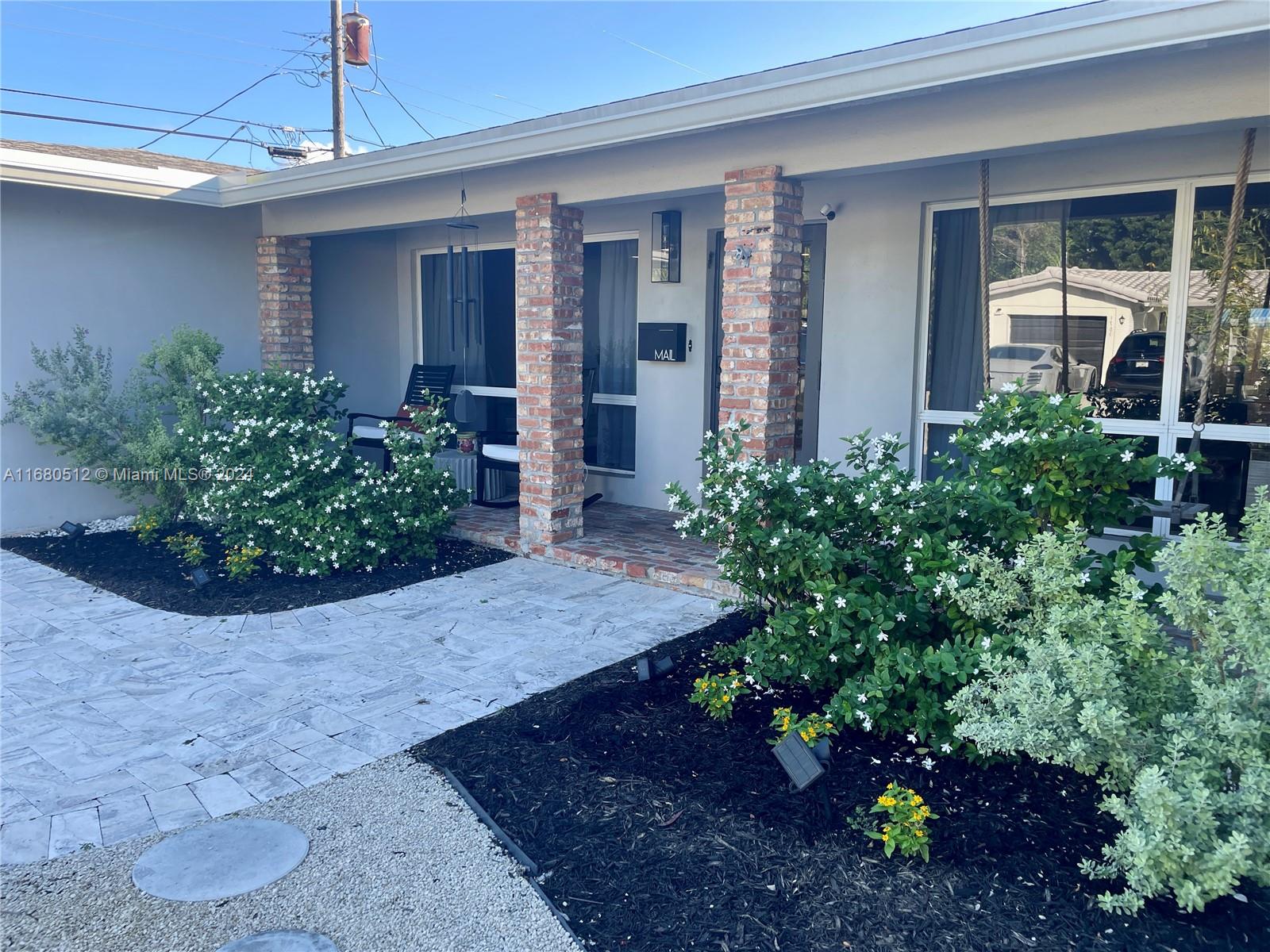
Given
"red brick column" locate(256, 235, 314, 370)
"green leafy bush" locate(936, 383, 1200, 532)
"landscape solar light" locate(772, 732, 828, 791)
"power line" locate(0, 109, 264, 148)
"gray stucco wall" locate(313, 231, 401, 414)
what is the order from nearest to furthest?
"landscape solar light" locate(772, 732, 828, 791) → "green leafy bush" locate(936, 383, 1200, 532) → "red brick column" locate(256, 235, 314, 370) → "gray stucco wall" locate(313, 231, 401, 414) → "power line" locate(0, 109, 264, 148)

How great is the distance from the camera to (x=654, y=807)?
299 cm

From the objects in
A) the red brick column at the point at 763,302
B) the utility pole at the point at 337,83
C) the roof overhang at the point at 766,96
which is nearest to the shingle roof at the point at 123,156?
the roof overhang at the point at 766,96

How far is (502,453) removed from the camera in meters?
7.32

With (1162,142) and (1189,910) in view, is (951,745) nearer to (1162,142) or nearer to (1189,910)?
(1189,910)

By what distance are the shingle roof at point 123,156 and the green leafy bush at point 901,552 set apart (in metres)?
5.93

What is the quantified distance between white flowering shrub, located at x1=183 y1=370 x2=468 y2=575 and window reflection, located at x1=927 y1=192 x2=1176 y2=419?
354 cm

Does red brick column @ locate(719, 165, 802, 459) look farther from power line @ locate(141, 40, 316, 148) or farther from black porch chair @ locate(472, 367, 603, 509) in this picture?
power line @ locate(141, 40, 316, 148)

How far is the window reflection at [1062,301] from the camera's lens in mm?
4945

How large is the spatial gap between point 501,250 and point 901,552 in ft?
19.4

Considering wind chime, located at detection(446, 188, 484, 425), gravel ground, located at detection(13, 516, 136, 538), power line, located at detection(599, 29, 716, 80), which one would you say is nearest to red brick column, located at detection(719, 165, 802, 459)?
wind chime, located at detection(446, 188, 484, 425)

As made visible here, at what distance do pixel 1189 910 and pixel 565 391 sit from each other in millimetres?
4663

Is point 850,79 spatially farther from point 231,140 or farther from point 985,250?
point 231,140

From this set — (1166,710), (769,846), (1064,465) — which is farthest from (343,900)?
(1064,465)

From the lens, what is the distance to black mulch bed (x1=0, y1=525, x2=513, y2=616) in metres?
5.39
